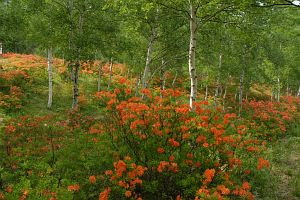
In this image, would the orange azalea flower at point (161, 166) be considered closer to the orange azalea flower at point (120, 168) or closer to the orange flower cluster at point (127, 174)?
the orange flower cluster at point (127, 174)

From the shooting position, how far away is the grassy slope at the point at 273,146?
32.7ft

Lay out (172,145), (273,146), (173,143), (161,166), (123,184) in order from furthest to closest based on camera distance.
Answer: (273,146), (172,145), (173,143), (161,166), (123,184)

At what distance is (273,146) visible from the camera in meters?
16.0

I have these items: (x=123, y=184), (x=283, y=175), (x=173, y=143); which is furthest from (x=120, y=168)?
(x=283, y=175)

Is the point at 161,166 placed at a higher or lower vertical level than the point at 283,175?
higher

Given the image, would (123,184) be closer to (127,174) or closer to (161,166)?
(127,174)

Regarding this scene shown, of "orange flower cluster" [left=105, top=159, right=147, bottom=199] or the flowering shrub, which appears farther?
the flowering shrub

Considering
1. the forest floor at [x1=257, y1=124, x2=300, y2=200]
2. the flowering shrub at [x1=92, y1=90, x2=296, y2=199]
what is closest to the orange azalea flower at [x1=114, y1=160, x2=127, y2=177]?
the flowering shrub at [x1=92, y1=90, x2=296, y2=199]

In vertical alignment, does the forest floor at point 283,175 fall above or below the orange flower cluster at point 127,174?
below

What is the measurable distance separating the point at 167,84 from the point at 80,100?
1420cm

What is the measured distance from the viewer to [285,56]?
34.0 metres

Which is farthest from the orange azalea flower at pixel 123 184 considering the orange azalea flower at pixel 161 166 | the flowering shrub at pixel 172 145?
the orange azalea flower at pixel 161 166

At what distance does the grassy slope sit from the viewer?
32.7 feet

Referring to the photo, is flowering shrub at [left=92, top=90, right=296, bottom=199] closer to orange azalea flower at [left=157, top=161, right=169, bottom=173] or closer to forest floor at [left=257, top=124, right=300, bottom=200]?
orange azalea flower at [left=157, top=161, right=169, bottom=173]
